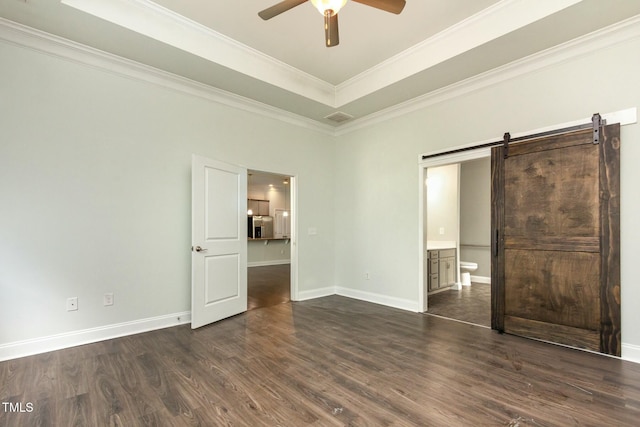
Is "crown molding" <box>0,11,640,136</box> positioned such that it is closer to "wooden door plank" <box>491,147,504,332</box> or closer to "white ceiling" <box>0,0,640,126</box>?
"white ceiling" <box>0,0,640,126</box>

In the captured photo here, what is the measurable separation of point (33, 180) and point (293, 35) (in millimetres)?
3000

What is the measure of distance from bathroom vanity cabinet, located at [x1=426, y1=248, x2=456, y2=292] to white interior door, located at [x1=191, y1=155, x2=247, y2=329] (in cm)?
307

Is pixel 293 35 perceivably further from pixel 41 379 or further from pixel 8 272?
pixel 41 379

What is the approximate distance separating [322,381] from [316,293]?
289 cm

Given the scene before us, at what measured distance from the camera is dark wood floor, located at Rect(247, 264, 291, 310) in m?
5.01

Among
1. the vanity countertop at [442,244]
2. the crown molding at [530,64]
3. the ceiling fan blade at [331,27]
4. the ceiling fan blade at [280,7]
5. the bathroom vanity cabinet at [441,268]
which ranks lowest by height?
the bathroom vanity cabinet at [441,268]

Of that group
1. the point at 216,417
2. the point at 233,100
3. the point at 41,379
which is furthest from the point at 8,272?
the point at 233,100

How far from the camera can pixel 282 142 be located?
16.4 ft

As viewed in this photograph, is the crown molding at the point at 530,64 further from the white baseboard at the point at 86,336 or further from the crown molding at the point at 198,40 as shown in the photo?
the white baseboard at the point at 86,336

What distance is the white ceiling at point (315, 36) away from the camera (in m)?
2.80

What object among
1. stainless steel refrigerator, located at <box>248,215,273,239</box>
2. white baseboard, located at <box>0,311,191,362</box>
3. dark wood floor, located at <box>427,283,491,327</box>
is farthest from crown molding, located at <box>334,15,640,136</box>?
stainless steel refrigerator, located at <box>248,215,273,239</box>

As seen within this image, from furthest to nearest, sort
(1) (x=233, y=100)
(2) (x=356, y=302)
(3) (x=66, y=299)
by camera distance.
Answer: (2) (x=356, y=302), (1) (x=233, y=100), (3) (x=66, y=299)

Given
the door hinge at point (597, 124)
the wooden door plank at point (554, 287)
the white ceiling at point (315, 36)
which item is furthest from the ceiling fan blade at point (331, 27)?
the wooden door plank at point (554, 287)

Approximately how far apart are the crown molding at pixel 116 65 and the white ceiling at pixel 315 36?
3.7 inches
